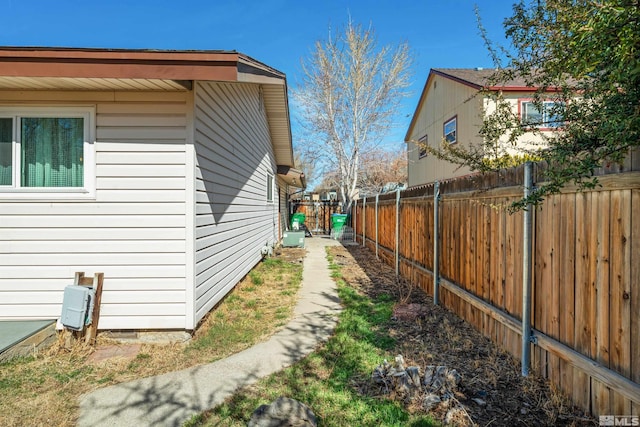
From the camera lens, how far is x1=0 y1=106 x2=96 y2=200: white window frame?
13.4ft

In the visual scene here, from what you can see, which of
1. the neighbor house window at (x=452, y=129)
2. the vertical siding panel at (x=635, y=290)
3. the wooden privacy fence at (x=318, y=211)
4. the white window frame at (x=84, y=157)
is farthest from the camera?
the wooden privacy fence at (x=318, y=211)

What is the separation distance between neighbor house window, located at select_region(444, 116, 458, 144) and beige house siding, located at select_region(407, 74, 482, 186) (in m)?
0.17

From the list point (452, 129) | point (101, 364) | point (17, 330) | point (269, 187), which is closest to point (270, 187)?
point (269, 187)

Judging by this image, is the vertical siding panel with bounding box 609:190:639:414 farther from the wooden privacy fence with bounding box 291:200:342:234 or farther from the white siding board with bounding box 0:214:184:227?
the wooden privacy fence with bounding box 291:200:342:234

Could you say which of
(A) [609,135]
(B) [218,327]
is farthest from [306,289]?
(A) [609,135]

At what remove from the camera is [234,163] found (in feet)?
21.3

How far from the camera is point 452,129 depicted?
1399 centimetres

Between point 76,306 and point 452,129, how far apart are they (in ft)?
44.1

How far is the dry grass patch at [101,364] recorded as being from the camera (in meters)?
2.84

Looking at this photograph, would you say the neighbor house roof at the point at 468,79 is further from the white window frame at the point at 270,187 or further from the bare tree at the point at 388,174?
the bare tree at the point at 388,174

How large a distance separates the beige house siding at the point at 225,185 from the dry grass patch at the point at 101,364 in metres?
0.42

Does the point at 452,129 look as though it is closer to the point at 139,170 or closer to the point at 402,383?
the point at 139,170

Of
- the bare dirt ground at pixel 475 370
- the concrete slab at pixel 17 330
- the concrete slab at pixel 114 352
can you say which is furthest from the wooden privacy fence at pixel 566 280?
the concrete slab at pixel 17 330

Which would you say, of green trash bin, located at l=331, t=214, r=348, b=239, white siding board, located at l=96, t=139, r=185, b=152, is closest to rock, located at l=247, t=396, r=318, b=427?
white siding board, located at l=96, t=139, r=185, b=152
